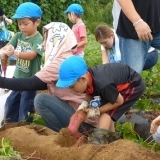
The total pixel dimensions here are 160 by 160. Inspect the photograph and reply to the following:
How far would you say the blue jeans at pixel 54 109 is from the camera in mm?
4359

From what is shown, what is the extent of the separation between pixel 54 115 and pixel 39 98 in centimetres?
20

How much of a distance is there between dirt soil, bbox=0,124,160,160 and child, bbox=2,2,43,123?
48cm

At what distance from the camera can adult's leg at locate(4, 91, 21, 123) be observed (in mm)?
4984

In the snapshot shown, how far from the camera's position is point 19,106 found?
506 cm

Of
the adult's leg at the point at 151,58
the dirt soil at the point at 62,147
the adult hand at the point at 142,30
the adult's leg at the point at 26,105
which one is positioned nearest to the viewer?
the dirt soil at the point at 62,147

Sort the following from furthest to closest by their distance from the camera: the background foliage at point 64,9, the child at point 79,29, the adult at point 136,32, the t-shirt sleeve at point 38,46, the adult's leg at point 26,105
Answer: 1. the background foliage at point 64,9
2. the child at point 79,29
3. the adult's leg at point 26,105
4. the t-shirt sleeve at point 38,46
5. the adult at point 136,32

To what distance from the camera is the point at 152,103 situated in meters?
5.66

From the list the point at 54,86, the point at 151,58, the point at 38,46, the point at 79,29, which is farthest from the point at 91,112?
the point at 79,29

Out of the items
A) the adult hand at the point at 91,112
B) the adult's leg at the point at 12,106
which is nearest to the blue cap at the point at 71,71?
the adult hand at the point at 91,112

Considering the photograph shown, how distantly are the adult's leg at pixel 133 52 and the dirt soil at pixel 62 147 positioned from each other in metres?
0.89

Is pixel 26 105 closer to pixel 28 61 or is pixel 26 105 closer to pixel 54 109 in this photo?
pixel 28 61

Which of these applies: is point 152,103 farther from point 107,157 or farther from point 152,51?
point 107,157

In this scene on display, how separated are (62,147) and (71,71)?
59 cm

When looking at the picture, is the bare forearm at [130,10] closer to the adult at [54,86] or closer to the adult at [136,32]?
the adult at [136,32]
